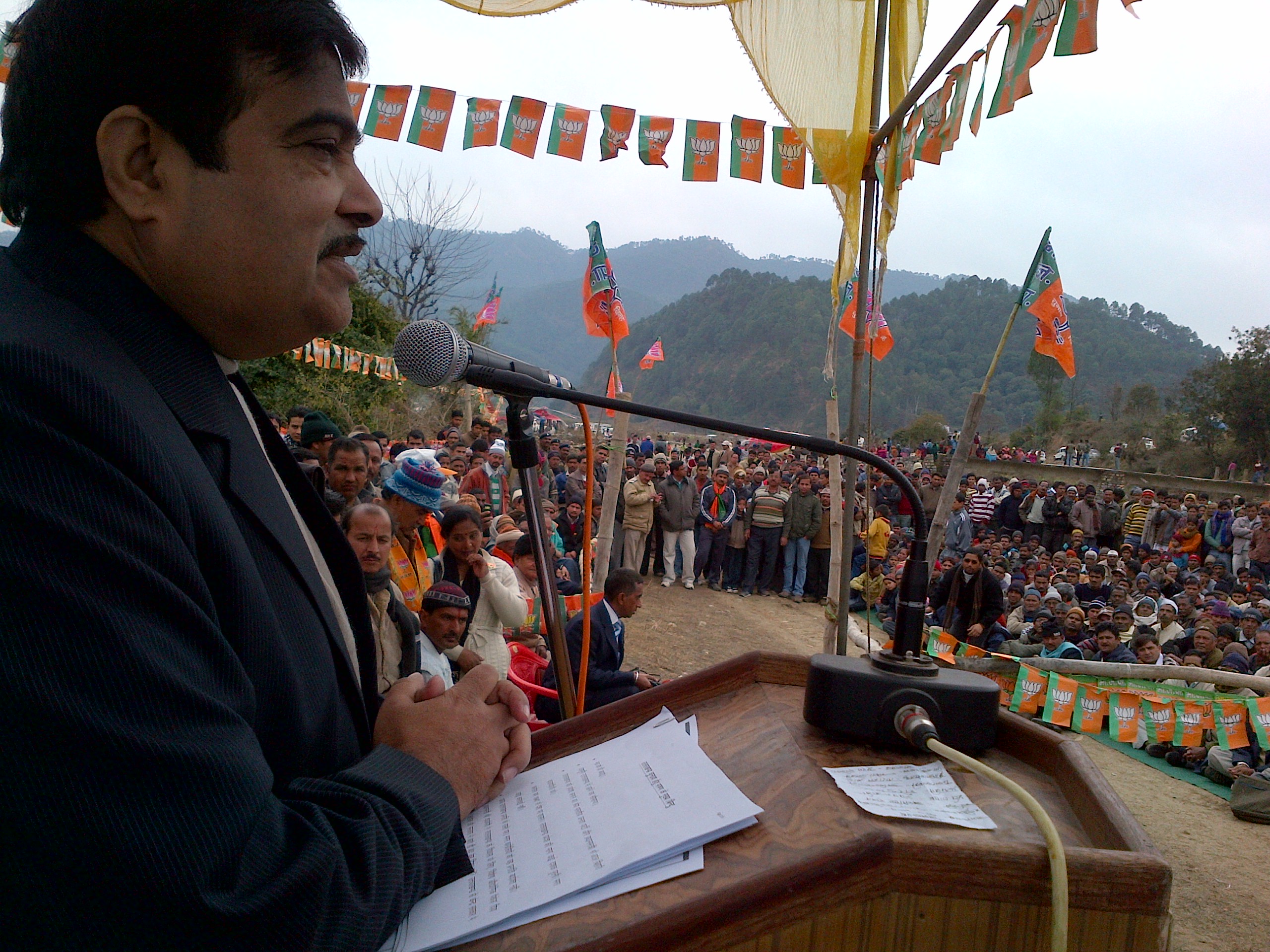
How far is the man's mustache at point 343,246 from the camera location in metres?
1.00

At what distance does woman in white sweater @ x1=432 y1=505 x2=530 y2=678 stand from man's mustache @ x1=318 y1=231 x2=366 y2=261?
4093 mm

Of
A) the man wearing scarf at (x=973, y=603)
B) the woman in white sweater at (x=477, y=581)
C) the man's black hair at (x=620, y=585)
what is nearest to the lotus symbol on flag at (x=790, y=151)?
the man's black hair at (x=620, y=585)

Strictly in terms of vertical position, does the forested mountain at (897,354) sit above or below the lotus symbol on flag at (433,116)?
above

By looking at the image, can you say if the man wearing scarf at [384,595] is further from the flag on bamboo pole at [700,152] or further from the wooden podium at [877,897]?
the flag on bamboo pole at [700,152]

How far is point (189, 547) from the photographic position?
75 cm

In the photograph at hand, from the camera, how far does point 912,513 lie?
134 centimetres

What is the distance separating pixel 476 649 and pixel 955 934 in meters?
4.26

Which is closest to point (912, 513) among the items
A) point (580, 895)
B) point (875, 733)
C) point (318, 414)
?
point (875, 733)

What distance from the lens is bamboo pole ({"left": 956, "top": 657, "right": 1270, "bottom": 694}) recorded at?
22.1 feet

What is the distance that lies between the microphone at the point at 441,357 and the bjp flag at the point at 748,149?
665 cm

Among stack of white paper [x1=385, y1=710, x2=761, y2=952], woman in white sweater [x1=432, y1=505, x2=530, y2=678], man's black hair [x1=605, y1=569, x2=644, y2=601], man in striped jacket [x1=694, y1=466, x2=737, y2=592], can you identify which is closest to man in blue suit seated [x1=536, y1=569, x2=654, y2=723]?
man's black hair [x1=605, y1=569, x2=644, y2=601]

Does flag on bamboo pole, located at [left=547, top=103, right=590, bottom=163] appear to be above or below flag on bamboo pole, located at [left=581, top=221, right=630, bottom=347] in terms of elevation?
above

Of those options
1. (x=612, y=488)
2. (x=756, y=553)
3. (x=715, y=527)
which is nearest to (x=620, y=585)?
(x=612, y=488)

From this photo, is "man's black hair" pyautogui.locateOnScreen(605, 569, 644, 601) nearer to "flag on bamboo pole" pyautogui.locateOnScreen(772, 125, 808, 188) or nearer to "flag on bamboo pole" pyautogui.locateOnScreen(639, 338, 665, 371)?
"flag on bamboo pole" pyautogui.locateOnScreen(772, 125, 808, 188)
